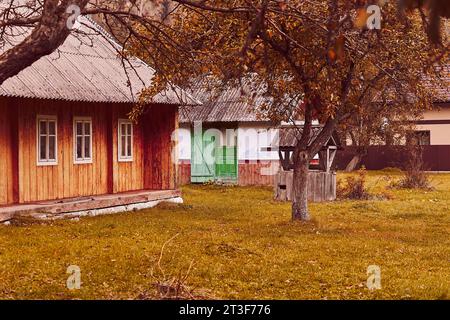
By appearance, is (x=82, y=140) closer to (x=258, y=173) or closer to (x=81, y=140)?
(x=81, y=140)

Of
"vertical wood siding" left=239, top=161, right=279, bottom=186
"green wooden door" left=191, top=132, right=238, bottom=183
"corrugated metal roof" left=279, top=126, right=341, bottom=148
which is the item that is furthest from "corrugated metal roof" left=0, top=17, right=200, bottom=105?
"green wooden door" left=191, top=132, right=238, bottom=183

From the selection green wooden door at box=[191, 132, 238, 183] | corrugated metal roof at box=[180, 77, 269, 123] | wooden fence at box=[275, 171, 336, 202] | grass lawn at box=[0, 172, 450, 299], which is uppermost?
corrugated metal roof at box=[180, 77, 269, 123]

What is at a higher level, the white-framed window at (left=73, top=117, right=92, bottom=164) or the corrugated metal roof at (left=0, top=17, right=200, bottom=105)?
the corrugated metal roof at (left=0, top=17, right=200, bottom=105)

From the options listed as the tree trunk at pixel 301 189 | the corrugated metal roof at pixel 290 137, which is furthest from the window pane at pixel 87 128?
the corrugated metal roof at pixel 290 137

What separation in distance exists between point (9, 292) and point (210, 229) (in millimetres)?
6723

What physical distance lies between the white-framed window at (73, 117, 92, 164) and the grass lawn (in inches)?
83.2

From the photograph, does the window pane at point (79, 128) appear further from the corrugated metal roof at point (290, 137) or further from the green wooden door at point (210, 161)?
the green wooden door at point (210, 161)

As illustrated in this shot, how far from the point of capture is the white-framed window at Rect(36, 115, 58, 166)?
17.4 metres

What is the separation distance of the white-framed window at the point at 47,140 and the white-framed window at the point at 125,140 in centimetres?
258

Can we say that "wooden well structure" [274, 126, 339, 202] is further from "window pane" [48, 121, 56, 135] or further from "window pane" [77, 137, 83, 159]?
"window pane" [48, 121, 56, 135]

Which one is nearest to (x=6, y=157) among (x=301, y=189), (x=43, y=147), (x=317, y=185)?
(x=43, y=147)

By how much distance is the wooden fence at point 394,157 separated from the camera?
37.3 m
